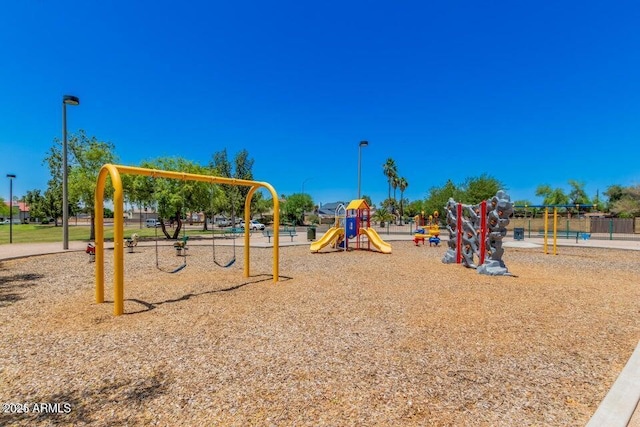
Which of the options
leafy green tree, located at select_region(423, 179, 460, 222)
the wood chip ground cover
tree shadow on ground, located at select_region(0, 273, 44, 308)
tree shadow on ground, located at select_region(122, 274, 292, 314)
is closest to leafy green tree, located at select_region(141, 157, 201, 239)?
tree shadow on ground, located at select_region(0, 273, 44, 308)

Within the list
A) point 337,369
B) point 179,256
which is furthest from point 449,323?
point 179,256

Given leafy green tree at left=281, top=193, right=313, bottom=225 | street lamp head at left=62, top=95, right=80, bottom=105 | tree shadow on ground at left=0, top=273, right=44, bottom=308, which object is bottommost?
tree shadow on ground at left=0, top=273, right=44, bottom=308

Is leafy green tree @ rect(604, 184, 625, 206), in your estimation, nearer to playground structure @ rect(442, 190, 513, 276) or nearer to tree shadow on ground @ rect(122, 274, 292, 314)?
playground structure @ rect(442, 190, 513, 276)

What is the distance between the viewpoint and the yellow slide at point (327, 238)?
53.4 ft

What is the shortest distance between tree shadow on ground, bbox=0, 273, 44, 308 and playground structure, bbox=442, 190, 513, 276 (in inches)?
470

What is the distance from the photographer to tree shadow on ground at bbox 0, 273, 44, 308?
6.92 m

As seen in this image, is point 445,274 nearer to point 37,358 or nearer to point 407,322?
point 407,322

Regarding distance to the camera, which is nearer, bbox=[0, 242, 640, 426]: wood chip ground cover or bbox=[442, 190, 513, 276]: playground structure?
bbox=[0, 242, 640, 426]: wood chip ground cover

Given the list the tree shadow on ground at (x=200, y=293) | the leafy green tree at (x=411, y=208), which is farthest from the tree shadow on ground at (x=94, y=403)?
the leafy green tree at (x=411, y=208)

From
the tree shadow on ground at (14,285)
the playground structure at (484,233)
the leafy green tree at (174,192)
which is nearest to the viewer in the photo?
the tree shadow on ground at (14,285)

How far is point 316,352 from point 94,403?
7.86 ft

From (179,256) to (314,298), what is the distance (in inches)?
351

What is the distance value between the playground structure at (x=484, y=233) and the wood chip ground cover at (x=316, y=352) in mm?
1925

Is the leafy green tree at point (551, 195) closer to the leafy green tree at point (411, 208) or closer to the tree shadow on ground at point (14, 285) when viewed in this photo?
the leafy green tree at point (411, 208)
